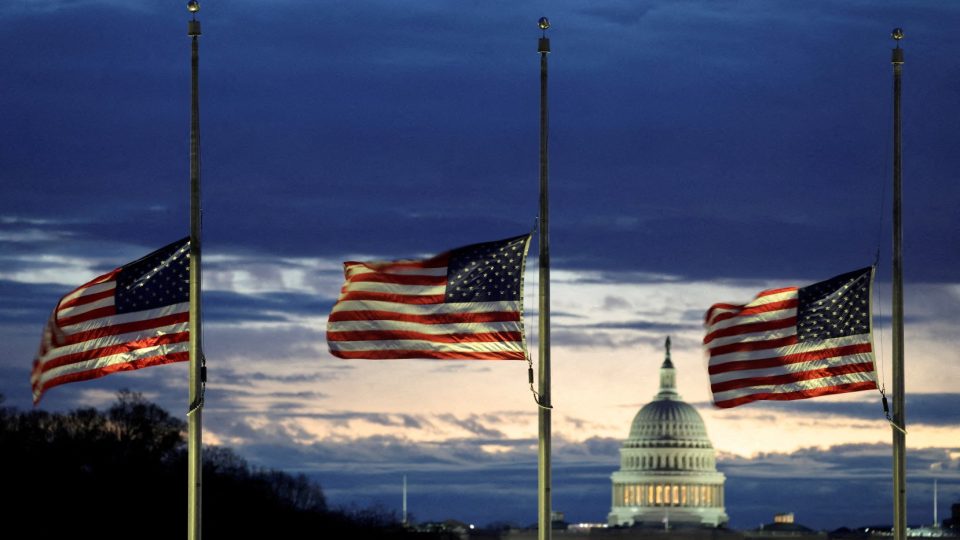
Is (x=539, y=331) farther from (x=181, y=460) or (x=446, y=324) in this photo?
(x=181, y=460)

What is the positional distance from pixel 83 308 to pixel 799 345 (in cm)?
1310

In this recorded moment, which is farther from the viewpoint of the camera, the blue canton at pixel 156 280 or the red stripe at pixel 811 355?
the red stripe at pixel 811 355

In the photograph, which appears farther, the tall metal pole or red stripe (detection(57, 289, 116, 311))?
the tall metal pole

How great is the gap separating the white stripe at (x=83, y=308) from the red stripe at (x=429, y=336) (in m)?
3.98

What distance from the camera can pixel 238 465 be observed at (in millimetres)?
163375

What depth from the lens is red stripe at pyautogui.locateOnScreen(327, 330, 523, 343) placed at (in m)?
40.5

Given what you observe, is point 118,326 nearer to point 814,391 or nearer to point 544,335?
point 544,335

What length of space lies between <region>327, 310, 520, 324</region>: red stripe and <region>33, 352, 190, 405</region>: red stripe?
288 cm

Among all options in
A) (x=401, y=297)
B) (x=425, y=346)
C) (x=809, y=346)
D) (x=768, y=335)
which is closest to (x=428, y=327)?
(x=425, y=346)

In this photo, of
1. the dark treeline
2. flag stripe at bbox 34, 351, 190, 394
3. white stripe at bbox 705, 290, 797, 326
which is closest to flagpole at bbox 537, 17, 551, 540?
white stripe at bbox 705, 290, 797, 326

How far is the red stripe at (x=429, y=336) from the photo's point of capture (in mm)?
40500

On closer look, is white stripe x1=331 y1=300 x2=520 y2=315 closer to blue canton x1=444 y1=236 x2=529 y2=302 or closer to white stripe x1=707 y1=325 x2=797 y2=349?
blue canton x1=444 y1=236 x2=529 y2=302

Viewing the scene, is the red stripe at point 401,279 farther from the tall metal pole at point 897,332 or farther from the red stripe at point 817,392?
the tall metal pole at point 897,332

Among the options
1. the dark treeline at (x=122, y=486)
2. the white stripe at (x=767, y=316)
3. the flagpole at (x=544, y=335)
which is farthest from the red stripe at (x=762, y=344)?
the dark treeline at (x=122, y=486)
